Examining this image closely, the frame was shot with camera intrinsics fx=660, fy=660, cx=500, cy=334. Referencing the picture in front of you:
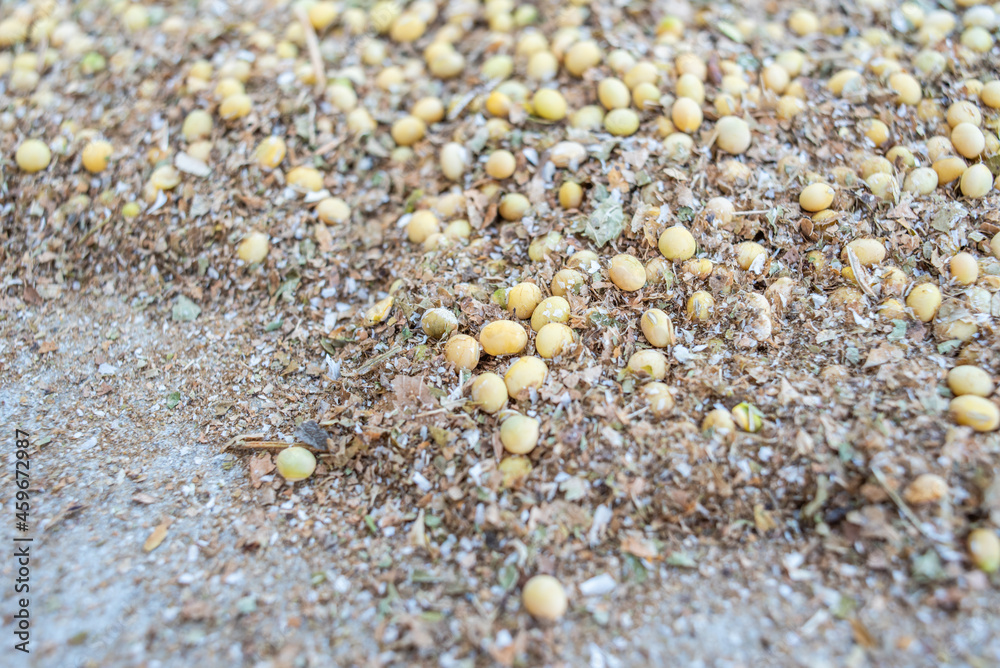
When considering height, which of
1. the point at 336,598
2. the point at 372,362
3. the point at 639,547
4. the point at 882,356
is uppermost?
the point at 882,356

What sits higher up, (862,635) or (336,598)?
(862,635)

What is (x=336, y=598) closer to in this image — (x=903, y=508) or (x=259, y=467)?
(x=259, y=467)

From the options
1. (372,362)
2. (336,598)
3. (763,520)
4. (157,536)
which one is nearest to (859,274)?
(763,520)

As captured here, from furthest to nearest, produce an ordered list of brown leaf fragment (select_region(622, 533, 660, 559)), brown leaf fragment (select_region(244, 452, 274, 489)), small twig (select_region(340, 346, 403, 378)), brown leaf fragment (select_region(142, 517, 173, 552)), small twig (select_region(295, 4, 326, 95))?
small twig (select_region(295, 4, 326, 95)), small twig (select_region(340, 346, 403, 378)), brown leaf fragment (select_region(244, 452, 274, 489)), brown leaf fragment (select_region(142, 517, 173, 552)), brown leaf fragment (select_region(622, 533, 660, 559))

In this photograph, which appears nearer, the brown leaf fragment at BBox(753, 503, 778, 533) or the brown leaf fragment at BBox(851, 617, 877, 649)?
the brown leaf fragment at BBox(851, 617, 877, 649)

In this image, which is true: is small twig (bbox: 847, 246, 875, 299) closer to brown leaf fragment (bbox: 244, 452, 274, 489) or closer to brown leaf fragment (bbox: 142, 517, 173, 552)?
brown leaf fragment (bbox: 244, 452, 274, 489)

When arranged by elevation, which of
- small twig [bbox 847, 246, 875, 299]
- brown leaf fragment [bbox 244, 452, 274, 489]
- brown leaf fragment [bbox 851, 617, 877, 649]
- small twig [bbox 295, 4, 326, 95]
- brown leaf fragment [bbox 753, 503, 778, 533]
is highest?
small twig [bbox 847, 246, 875, 299]

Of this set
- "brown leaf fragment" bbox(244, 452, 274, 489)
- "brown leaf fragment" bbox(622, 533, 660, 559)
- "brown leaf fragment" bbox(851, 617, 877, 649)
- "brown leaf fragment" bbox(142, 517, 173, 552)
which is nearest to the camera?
"brown leaf fragment" bbox(851, 617, 877, 649)

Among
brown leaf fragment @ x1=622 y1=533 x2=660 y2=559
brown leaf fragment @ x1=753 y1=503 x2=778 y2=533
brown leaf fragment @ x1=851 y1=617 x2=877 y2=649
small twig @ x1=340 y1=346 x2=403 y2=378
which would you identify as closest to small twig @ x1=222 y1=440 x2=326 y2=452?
small twig @ x1=340 y1=346 x2=403 y2=378
